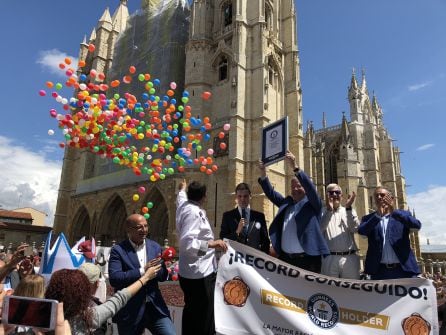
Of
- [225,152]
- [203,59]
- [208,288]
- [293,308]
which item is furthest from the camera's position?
[203,59]

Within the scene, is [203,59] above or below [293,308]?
above

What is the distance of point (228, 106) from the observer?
21406mm

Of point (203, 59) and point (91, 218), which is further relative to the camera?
point (91, 218)

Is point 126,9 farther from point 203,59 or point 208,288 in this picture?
point 208,288

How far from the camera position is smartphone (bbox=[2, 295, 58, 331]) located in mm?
1591

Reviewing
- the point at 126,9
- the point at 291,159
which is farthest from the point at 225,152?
the point at 126,9

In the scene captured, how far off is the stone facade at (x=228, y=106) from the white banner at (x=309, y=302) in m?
15.3

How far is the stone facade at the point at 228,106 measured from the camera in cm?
2005

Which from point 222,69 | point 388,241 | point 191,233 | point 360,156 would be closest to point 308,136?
point 360,156

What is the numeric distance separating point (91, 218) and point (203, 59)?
13645 mm

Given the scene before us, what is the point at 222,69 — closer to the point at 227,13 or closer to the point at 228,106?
the point at 228,106

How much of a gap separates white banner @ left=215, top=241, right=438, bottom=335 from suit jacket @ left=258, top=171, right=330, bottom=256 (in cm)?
58

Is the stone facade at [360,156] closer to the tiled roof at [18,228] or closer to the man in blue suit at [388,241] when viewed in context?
the man in blue suit at [388,241]

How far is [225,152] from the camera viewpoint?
2062 cm
